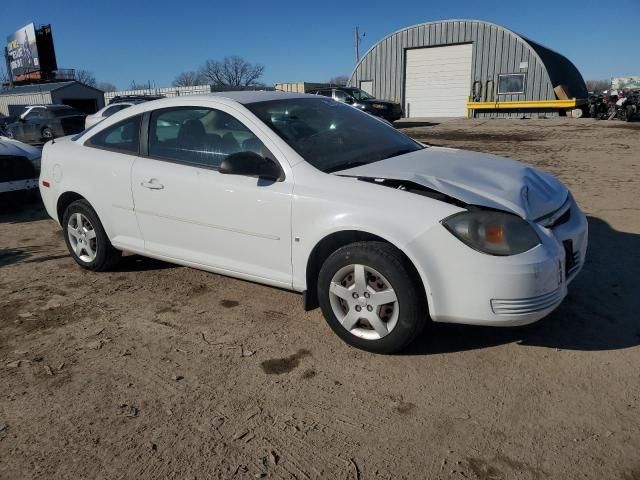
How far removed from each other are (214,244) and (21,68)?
62659 millimetres

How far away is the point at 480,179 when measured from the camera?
3.15 metres

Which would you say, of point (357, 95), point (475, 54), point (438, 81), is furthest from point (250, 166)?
point (438, 81)

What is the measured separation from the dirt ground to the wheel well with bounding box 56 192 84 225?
79cm

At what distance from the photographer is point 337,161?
3.35 meters

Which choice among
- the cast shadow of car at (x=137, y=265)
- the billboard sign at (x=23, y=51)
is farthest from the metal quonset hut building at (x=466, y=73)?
the billboard sign at (x=23, y=51)

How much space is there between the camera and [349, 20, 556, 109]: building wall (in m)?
26.3

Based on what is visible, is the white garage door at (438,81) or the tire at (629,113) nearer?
the tire at (629,113)

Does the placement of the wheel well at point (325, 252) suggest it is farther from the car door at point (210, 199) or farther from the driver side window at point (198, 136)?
the driver side window at point (198, 136)

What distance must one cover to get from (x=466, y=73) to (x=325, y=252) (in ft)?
93.4

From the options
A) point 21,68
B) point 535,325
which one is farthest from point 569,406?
point 21,68

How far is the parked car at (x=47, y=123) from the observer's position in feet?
63.8

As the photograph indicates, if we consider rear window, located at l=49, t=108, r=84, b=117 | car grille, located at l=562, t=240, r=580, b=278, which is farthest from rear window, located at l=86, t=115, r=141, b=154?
rear window, located at l=49, t=108, r=84, b=117

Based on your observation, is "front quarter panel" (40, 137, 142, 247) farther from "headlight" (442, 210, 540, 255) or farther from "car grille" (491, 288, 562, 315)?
"car grille" (491, 288, 562, 315)

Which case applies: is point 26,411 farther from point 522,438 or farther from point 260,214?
point 522,438
